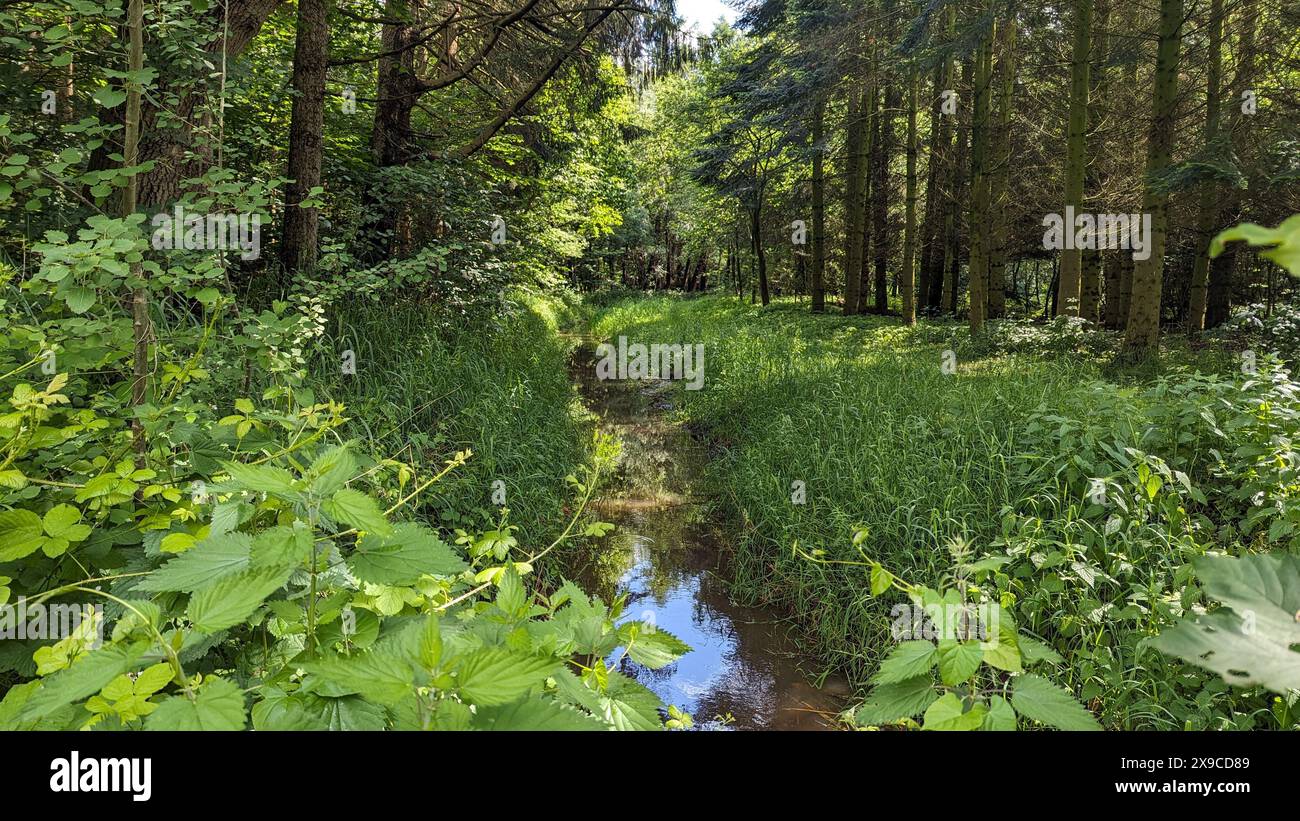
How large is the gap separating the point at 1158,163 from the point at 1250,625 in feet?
32.2

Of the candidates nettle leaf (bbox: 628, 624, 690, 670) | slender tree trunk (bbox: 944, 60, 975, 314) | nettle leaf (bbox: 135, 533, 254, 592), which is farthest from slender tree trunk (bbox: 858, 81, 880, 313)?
nettle leaf (bbox: 135, 533, 254, 592)

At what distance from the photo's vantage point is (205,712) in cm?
96

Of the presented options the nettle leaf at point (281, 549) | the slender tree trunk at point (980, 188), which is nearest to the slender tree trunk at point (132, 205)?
the nettle leaf at point (281, 549)

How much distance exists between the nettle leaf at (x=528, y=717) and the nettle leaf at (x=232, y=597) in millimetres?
470

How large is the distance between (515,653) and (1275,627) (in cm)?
107

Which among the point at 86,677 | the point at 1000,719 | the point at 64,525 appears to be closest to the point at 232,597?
the point at 86,677

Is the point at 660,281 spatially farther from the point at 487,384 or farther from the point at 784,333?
the point at 487,384

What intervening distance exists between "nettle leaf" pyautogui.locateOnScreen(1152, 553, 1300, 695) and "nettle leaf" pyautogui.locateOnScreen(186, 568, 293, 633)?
4.48 feet

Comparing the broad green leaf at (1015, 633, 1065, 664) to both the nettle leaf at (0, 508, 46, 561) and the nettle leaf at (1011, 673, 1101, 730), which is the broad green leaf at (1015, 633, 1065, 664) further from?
the nettle leaf at (0, 508, 46, 561)

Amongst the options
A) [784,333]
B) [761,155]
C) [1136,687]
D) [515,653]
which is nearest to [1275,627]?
[515,653]

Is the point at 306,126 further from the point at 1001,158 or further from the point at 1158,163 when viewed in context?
the point at 1001,158

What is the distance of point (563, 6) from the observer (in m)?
8.43

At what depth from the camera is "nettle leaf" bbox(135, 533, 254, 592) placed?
116 centimetres

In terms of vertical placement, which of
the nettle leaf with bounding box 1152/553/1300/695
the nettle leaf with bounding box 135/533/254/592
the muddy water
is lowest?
the muddy water
